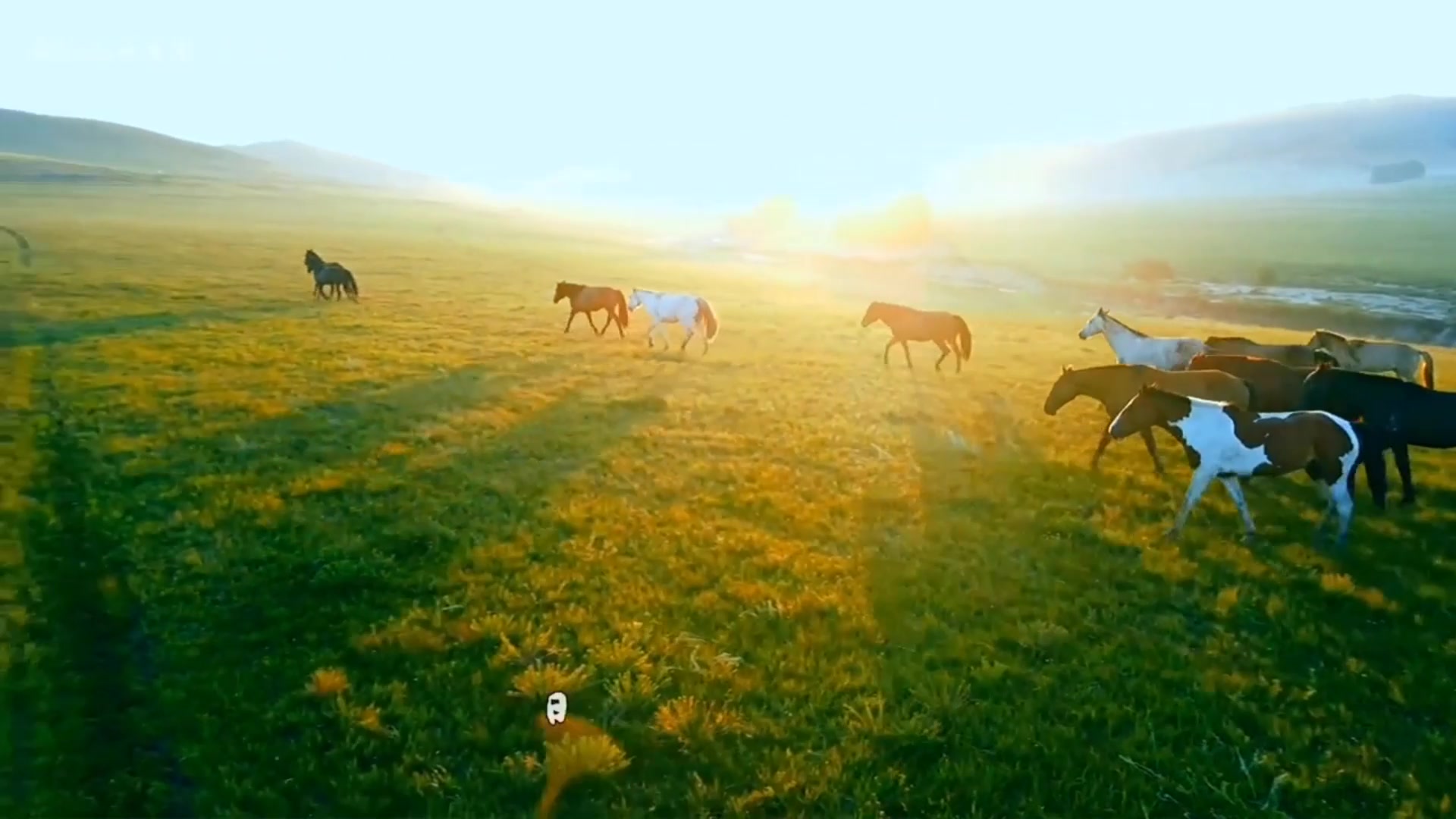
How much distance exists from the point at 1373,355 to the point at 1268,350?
4620 mm

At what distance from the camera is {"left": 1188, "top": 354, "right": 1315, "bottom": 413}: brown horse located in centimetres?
1360

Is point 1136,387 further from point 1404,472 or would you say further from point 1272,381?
point 1404,472

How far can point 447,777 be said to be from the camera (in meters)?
5.56

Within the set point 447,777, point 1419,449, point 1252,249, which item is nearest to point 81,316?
point 447,777

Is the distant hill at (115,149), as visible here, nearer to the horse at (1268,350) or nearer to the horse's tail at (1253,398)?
the horse at (1268,350)

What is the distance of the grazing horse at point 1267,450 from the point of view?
981 centimetres

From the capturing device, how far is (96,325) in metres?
22.0

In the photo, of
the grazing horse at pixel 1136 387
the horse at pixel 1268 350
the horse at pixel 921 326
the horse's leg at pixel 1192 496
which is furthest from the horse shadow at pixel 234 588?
the horse at pixel 1268 350

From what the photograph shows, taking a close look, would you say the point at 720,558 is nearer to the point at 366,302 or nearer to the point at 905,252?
the point at 366,302

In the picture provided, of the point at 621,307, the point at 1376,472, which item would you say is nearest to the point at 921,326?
the point at 621,307

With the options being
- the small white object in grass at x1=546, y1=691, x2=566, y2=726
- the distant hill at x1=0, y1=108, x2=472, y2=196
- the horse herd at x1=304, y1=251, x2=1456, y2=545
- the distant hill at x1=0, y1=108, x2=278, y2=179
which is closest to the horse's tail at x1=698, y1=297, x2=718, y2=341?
the horse herd at x1=304, y1=251, x2=1456, y2=545

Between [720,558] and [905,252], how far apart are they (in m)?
87.1

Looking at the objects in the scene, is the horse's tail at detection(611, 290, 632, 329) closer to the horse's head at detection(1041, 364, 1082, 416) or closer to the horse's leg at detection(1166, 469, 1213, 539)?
the horse's head at detection(1041, 364, 1082, 416)

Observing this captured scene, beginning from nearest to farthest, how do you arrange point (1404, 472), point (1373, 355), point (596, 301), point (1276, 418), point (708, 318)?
point (1276, 418), point (1404, 472), point (1373, 355), point (708, 318), point (596, 301)
